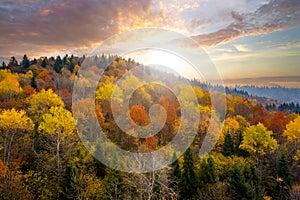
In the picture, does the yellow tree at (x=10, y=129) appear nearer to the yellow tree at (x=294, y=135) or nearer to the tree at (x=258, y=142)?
the tree at (x=258, y=142)

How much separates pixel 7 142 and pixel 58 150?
5.03 metres

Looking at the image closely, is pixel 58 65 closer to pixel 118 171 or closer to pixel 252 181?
pixel 118 171

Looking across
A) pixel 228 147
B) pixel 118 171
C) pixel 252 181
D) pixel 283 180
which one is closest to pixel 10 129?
pixel 118 171

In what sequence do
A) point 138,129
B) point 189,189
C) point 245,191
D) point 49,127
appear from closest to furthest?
point 245,191
point 189,189
point 49,127
point 138,129

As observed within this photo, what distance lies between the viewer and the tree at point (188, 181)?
964 inches

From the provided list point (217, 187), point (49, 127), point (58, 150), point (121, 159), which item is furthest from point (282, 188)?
point (49, 127)

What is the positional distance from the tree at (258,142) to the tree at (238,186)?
9.47 meters

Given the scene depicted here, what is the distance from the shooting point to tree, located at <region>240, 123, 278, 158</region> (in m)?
32.4

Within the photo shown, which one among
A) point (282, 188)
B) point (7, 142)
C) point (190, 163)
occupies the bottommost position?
point (282, 188)

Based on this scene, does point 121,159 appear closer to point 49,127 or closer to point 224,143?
point 49,127

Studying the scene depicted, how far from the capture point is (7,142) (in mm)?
25047

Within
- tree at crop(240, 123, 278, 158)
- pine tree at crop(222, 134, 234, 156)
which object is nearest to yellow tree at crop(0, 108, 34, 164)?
pine tree at crop(222, 134, 234, 156)

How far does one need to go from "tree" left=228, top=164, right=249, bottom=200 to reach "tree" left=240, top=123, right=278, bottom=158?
9.47 m

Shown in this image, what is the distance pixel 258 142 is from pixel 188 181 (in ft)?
42.1
